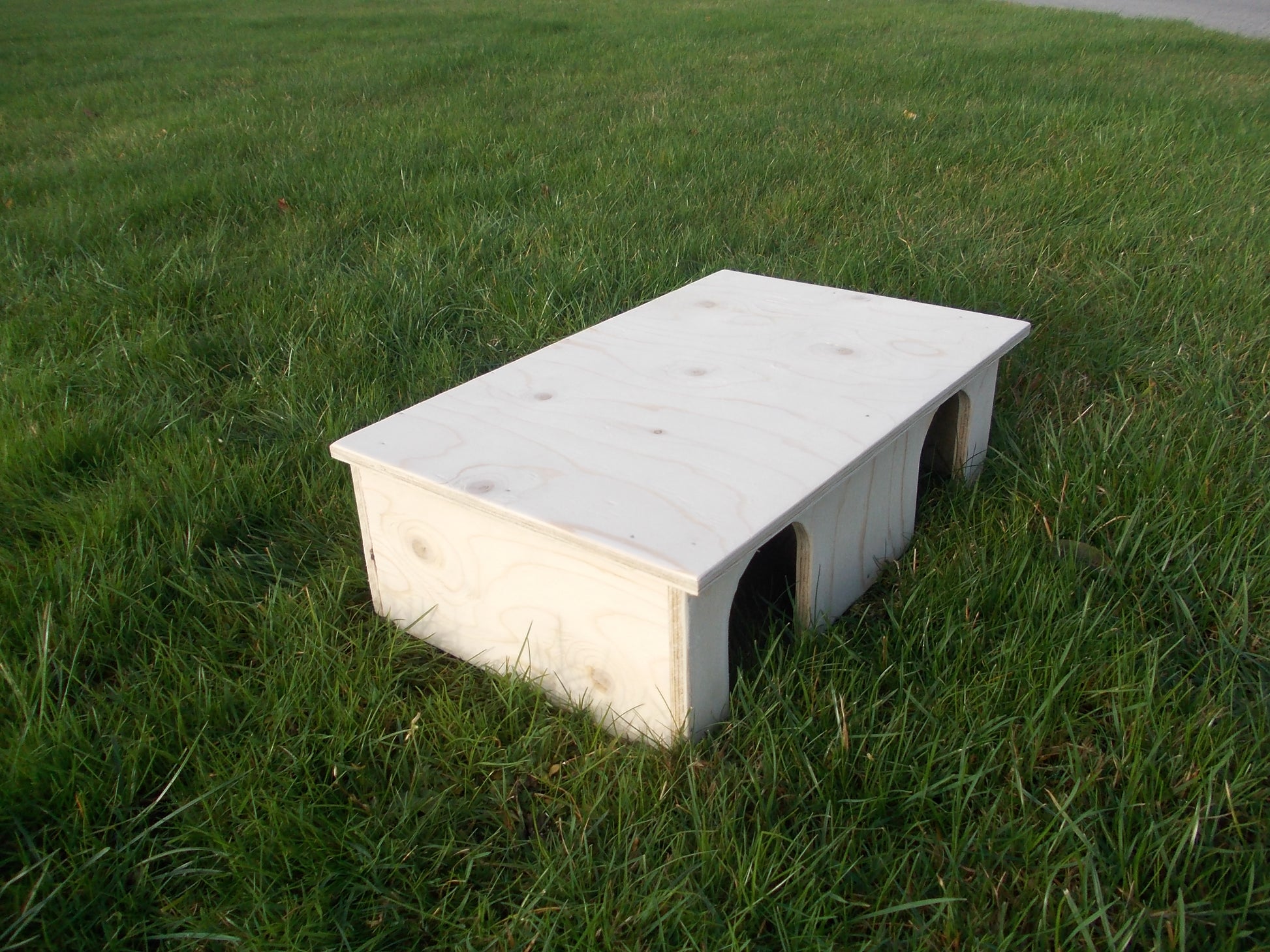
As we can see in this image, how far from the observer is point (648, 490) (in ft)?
4.56

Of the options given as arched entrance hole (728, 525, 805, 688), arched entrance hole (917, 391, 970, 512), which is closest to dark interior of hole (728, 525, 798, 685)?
arched entrance hole (728, 525, 805, 688)

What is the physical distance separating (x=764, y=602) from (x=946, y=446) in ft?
1.98

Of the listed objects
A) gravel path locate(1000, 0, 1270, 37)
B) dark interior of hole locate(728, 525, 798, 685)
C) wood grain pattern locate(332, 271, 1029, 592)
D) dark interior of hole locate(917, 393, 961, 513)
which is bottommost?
dark interior of hole locate(728, 525, 798, 685)

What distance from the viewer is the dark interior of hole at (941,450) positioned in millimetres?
2049

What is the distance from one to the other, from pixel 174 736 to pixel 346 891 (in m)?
0.39

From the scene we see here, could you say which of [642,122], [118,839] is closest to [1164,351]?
[118,839]

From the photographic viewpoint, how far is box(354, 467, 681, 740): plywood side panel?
1.35m

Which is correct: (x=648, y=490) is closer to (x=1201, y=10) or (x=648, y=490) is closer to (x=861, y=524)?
(x=861, y=524)

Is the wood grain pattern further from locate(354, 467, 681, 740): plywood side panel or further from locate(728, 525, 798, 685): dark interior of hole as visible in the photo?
locate(728, 525, 798, 685): dark interior of hole

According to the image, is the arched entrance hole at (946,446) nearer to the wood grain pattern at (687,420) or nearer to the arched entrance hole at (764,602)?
the wood grain pattern at (687,420)

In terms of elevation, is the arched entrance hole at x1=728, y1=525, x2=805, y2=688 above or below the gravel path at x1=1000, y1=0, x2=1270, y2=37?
below

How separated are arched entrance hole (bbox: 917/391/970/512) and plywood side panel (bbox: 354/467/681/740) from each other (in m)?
0.82

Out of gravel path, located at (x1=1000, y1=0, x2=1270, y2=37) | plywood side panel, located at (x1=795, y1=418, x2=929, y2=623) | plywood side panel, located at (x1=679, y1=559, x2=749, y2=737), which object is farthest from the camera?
gravel path, located at (x1=1000, y1=0, x2=1270, y2=37)

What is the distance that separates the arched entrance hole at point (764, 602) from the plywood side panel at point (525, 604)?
15cm
